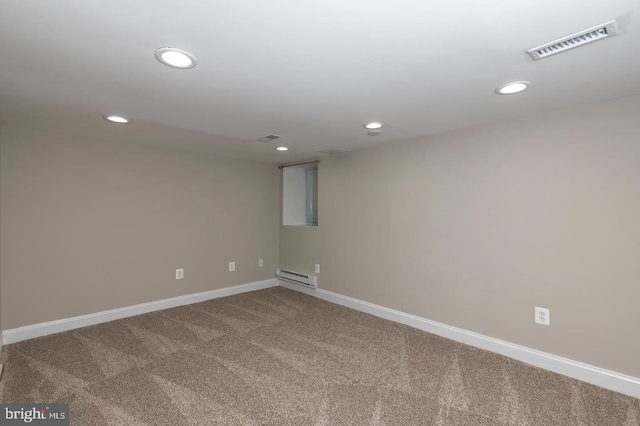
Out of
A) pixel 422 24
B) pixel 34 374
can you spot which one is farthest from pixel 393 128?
pixel 34 374

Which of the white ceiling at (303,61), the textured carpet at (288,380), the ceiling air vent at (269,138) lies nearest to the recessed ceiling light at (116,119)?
the white ceiling at (303,61)

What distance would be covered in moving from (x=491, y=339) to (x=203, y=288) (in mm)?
3461

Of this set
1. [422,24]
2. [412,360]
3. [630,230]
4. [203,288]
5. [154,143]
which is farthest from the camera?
[203,288]

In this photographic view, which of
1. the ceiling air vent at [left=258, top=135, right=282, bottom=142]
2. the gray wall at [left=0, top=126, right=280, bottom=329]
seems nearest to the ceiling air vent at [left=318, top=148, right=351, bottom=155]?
the ceiling air vent at [left=258, top=135, right=282, bottom=142]

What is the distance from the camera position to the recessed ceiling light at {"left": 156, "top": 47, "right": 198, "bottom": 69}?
58.4 inches

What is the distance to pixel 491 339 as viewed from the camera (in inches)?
106

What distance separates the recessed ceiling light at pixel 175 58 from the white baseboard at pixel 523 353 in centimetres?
306

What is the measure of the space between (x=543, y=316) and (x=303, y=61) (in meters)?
2.63

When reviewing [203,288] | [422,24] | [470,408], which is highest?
[422,24]

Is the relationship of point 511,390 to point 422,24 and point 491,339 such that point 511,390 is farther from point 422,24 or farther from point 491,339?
point 422,24

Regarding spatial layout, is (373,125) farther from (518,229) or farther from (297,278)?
(297,278)

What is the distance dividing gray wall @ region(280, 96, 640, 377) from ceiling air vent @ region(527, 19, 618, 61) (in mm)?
1125

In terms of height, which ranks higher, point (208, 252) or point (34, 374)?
point (208, 252)

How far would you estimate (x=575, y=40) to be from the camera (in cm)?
138
